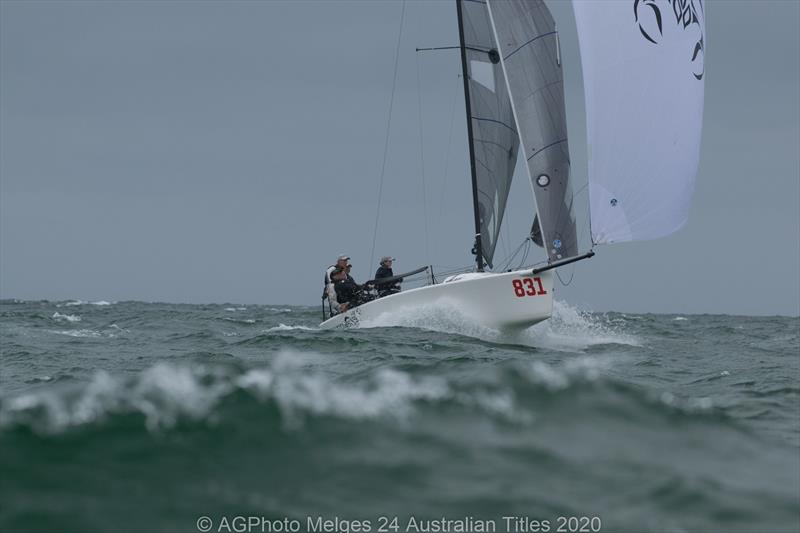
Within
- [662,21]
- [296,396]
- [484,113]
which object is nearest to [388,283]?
[484,113]

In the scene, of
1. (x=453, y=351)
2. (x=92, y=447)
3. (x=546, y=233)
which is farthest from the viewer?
(x=546, y=233)

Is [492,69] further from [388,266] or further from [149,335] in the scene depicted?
[149,335]

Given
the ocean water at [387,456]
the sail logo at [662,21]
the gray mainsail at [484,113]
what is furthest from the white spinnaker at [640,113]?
the ocean water at [387,456]

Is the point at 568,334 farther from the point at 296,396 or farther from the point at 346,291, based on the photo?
the point at 296,396

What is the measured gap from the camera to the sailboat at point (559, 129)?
14352 mm

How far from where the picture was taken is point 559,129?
58.1ft

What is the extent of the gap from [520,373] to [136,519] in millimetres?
2576

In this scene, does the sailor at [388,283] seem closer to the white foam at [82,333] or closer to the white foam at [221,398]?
the white foam at [82,333]

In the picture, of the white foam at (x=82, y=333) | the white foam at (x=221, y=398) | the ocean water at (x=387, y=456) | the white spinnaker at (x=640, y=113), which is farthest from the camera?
the white foam at (x=82, y=333)

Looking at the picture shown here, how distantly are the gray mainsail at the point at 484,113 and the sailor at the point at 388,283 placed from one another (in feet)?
5.56

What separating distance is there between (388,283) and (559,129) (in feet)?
13.3

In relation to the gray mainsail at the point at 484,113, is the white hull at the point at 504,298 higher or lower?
lower

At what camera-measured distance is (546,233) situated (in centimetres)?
1700

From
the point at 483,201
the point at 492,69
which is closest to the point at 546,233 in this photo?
the point at 483,201
